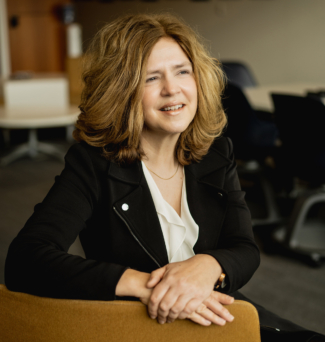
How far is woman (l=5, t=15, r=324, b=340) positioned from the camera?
1.01m

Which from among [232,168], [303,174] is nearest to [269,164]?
[303,174]

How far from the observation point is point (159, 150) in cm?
127

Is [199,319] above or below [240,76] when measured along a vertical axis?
below

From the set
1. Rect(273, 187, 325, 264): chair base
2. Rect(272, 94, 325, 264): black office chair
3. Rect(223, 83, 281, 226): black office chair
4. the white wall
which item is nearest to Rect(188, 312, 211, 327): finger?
Rect(272, 94, 325, 264): black office chair

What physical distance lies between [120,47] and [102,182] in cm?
38

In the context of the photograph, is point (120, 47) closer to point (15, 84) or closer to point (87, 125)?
point (87, 125)

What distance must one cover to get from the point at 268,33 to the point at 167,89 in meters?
5.22

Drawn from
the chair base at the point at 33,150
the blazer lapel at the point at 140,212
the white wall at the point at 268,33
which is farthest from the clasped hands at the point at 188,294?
the white wall at the point at 268,33

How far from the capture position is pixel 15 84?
17.5 ft

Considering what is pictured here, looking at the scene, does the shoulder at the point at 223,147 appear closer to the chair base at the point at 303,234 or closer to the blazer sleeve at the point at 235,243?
the blazer sleeve at the point at 235,243

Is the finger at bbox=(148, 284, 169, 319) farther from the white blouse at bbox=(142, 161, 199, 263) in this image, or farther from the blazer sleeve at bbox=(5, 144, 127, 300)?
the white blouse at bbox=(142, 161, 199, 263)

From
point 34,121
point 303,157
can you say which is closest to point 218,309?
point 303,157

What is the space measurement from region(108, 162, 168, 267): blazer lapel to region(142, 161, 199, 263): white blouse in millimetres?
31

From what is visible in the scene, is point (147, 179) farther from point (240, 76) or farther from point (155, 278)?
point (240, 76)
